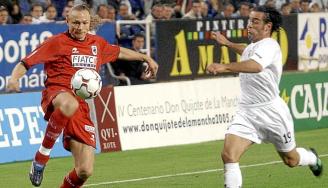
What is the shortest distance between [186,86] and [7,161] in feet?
14.5

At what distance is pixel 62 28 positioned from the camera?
20125mm

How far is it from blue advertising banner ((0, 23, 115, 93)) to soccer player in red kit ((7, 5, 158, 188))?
7.01 m

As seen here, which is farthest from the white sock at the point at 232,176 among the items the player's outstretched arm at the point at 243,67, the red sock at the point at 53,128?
the red sock at the point at 53,128

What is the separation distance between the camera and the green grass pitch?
583 inches

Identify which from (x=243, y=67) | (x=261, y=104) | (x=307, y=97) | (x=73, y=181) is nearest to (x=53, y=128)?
(x=73, y=181)

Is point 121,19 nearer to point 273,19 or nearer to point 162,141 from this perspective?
point 162,141

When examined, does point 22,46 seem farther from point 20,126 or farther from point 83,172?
point 83,172

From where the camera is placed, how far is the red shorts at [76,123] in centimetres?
1193

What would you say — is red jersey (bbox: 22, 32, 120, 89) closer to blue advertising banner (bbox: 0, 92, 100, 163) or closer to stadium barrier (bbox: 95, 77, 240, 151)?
blue advertising banner (bbox: 0, 92, 100, 163)

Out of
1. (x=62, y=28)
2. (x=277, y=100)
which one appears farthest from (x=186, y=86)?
(x=277, y=100)

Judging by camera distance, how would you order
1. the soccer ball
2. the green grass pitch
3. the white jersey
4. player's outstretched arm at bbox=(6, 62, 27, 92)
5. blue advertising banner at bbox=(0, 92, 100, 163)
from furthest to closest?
blue advertising banner at bbox=(0, 92, 100, 163) → the green grass pitch → the white jersey → the soccer ball → player's outstretched arm at bbox=(6, 62, 27, 92)

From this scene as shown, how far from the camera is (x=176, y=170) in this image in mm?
16406

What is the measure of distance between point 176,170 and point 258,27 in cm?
466

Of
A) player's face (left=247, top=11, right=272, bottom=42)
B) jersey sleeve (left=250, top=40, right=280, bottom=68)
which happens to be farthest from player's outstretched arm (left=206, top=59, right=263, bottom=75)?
player's face (left=247, top=11, right=272, bottom=42)
